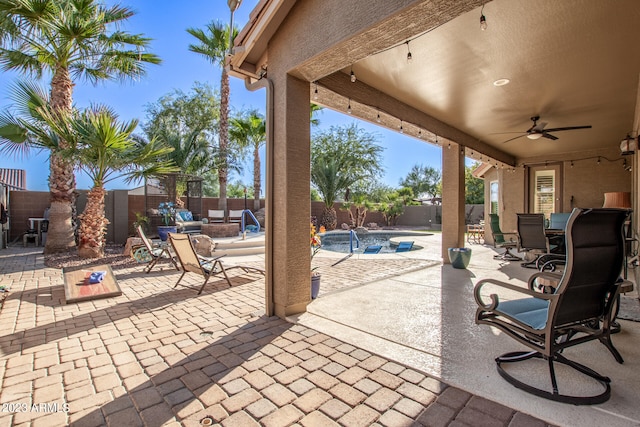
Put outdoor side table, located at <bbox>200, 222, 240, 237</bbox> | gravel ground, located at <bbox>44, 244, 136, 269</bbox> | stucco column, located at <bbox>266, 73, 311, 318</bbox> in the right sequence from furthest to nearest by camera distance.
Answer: outdoor side table, located at <bbox>200, 222, 240, 237</bbox>, gravel ground, located at <bbox>44, 244, 136, 269</bbox>, stucco column, located at <bbox>266, 73, 311, 318</bbox>

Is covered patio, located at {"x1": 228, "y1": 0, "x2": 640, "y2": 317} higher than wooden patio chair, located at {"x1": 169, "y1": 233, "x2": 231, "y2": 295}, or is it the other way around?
covered patio, located at {"x1": 228, "y1": 0, "x2": 640, "y2": 317}

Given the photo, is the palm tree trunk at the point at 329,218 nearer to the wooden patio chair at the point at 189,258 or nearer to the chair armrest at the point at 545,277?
the wooden patio chair at the point at 189,258

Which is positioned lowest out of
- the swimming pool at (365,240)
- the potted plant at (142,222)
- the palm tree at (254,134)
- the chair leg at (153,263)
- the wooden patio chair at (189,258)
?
the swimming pool at (365,240)

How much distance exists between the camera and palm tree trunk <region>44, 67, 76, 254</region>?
7.94 m

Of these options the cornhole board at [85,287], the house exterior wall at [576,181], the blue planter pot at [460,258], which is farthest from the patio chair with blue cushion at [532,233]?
the cornhole board at [85,287]

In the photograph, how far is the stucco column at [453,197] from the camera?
728cm

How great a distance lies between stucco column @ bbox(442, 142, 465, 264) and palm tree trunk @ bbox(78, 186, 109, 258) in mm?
8324

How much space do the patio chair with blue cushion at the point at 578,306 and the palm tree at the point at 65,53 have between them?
9251mm

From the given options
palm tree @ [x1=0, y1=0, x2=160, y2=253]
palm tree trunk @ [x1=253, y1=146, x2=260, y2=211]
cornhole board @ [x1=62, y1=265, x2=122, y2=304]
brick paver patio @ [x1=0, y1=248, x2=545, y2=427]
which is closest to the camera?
brick paver patio @ [x1=0, y1=248, x2=545, y2=427]

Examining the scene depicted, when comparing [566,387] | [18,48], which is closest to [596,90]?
[566,387]

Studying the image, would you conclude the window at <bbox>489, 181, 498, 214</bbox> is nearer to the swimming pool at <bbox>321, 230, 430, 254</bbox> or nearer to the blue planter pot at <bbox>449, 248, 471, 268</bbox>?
the swimming pool at <bbox>321, 230, 430, 254</bbox>

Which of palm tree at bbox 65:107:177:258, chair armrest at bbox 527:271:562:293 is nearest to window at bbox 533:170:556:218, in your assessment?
chair armrest at bbox 527:271:562:293

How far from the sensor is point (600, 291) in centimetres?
220

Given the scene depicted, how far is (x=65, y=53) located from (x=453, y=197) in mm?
10238
